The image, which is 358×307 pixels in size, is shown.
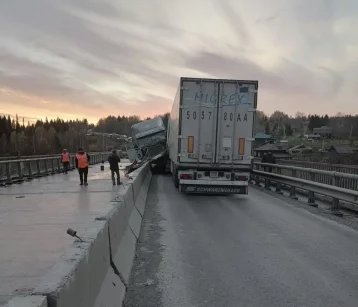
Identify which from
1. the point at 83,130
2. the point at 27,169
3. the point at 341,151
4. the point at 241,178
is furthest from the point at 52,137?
the point at 241,178

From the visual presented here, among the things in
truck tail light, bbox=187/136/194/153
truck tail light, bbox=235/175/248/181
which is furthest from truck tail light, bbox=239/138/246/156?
truck tail light, bbox=187/136/194/153

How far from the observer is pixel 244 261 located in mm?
5555

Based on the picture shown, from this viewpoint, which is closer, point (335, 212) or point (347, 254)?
point (347, 254)

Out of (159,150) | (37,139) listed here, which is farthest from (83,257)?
(37,139)

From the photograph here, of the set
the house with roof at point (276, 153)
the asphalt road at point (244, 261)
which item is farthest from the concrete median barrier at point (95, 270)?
the house with roof at point (276, 153)

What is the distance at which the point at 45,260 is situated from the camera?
18.4 ft

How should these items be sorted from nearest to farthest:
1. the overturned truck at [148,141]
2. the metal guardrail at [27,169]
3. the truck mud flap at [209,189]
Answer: the truck mud flap at [209,189]
the metal guardrail at [27,169]
the overturned truck at [148,141]

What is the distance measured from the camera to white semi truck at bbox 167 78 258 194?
13.2 metres

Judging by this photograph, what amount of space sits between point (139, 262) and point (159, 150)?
23.2 m

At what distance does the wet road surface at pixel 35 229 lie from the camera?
486 centimetres

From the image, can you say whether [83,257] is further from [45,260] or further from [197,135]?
[197,135]

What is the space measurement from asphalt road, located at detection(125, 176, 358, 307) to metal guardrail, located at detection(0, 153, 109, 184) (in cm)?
1211

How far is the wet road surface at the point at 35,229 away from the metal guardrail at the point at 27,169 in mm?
4382

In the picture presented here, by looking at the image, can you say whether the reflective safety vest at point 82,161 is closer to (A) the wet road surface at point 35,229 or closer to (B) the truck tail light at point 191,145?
(A) the wet road surface at point 35,229
